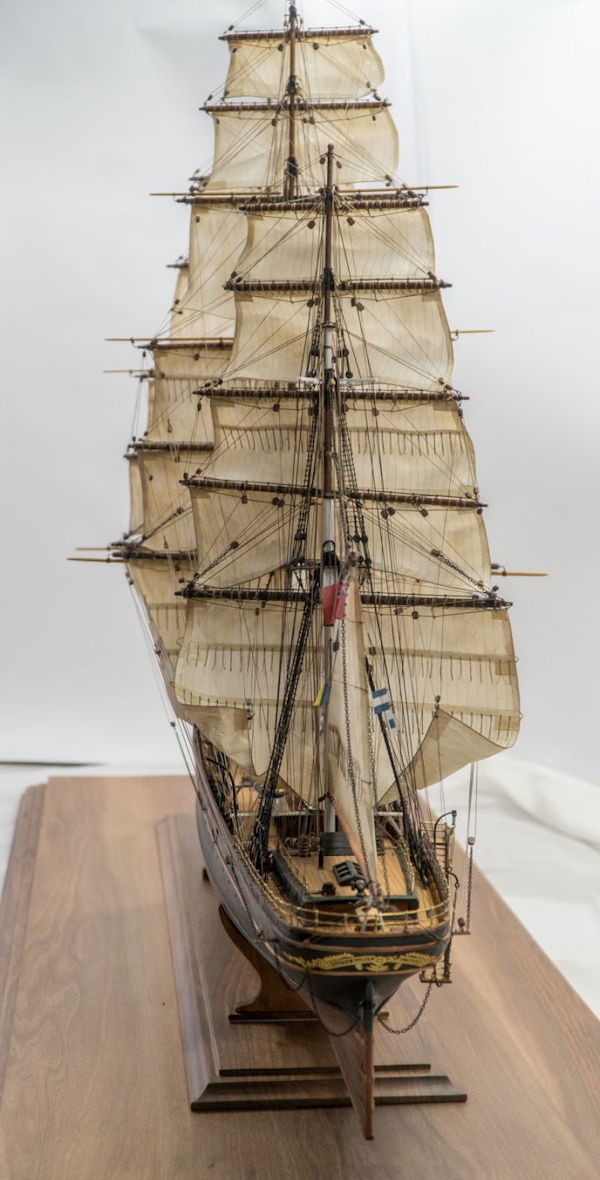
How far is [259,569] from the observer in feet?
29.5

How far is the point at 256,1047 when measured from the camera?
7.30 meters

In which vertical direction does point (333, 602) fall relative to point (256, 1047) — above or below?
above

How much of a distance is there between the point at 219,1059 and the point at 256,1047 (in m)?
0.24

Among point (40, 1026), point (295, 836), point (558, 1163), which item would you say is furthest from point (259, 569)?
point (558, 1163)

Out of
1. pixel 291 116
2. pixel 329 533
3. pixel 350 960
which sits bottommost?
pixel 350 960

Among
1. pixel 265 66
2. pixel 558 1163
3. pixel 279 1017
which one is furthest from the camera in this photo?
pixel 265 66

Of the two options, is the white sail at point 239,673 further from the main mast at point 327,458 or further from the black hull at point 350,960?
the black hull at point 350,960

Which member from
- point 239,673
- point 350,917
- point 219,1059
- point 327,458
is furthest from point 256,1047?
point 327,458

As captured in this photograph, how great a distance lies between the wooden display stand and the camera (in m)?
6.54

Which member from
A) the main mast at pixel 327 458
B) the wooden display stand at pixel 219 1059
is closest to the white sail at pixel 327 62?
the main mast at pixel 327 458

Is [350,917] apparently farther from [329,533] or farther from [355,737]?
[329,533]

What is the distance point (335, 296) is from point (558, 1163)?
498 cm

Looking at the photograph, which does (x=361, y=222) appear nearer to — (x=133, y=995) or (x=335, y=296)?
(x=335, y=296)

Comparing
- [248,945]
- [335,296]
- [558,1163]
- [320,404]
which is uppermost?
[335,296]
